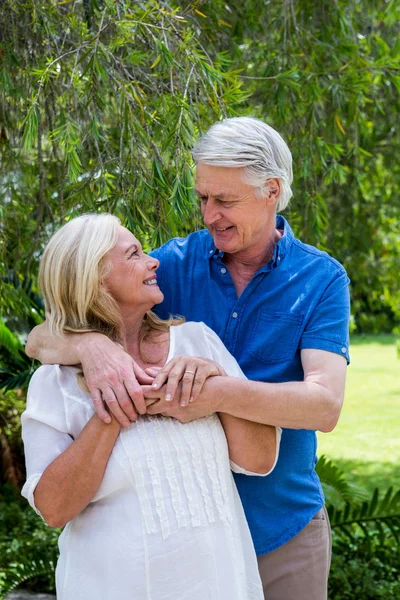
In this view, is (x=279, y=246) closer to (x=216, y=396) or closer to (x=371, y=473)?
(x=216, y=396)

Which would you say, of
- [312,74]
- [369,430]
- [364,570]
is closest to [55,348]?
[312,74]

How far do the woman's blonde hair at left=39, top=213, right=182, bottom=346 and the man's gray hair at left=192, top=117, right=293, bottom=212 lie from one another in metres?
0.34

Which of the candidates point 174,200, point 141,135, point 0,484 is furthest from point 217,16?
point 0,484

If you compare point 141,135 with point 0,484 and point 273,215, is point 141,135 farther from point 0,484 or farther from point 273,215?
point 0,484

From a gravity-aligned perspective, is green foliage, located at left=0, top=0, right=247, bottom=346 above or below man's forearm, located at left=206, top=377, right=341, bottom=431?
above

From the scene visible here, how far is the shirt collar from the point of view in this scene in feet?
8.36

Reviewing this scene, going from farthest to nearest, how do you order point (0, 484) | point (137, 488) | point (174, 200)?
point (0, 484)
point (174, 200)
point (137, 488)

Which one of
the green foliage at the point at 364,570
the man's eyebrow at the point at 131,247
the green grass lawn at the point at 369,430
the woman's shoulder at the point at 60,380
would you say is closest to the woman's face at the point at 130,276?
the man's eyebrow at the point at 131,247

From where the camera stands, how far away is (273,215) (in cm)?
258

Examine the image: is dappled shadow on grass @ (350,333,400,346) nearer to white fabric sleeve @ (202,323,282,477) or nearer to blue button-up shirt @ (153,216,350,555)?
blue button-up shirt @ (153,216,350,555)

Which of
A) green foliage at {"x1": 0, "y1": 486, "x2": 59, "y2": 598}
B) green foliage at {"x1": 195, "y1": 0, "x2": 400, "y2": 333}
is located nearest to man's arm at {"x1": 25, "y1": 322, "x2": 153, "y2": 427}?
green foliage at {"x1": 195, "y1": 0, "x2": 400, "y2": 333}

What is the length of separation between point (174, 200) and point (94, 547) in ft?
4.14

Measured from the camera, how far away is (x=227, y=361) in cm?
239

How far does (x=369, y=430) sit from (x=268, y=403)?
9.42 m
